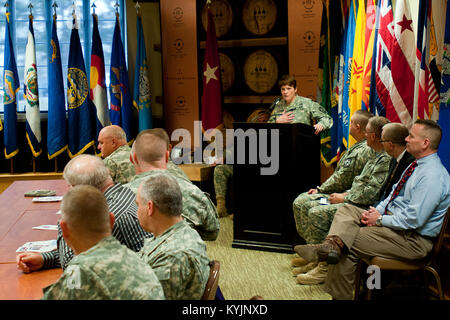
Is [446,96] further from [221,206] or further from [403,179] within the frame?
[221,206]

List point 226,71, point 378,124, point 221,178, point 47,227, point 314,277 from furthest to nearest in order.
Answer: point 226,71
point 221,178
point 314,277
point 378,124
point 47,227

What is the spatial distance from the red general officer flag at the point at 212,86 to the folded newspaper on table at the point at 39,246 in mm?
3849

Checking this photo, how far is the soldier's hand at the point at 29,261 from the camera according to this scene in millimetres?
2016

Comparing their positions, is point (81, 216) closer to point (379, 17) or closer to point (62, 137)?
point (379, 17)

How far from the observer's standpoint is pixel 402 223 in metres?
2.82

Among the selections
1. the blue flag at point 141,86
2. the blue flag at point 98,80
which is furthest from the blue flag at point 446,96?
the blue flag at point 98,80

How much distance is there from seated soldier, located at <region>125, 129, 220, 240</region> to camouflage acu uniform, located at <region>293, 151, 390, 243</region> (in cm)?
119

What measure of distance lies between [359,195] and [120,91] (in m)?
3.82

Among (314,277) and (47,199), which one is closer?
(47,199)

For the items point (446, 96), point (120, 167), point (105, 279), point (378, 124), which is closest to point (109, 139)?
point (120, 167)

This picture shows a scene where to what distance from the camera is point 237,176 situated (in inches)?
175

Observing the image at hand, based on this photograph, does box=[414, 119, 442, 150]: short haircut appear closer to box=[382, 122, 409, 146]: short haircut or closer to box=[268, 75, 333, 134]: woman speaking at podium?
box=[382, 122, 409, 146]: short haircut

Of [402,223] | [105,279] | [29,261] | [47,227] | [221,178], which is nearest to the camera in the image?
[105,279]

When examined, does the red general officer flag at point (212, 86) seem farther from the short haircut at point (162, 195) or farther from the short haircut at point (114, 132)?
the short haircut at point (162, 195)
